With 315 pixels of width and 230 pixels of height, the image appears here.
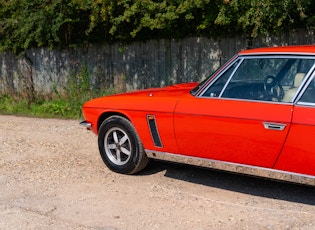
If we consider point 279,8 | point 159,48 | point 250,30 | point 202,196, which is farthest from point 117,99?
point 159,48

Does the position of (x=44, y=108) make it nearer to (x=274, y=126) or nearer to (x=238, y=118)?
(x=238, y=118)

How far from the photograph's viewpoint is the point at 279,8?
30.1 feet

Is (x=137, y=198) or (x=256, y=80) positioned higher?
(x=256, y=80)

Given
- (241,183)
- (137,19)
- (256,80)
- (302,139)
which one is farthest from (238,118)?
(137,19)

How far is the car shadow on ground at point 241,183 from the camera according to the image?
5.44m

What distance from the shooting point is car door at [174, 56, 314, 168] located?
4.89m

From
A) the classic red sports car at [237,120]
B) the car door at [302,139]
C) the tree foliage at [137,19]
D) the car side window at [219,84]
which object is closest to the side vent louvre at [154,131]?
the classic red sports car at [237,120]

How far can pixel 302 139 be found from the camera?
4695 mm

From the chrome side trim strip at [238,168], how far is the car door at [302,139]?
7 centimetres

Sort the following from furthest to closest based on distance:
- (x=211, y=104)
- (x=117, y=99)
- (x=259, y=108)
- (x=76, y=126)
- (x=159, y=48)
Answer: (x=159, y=48) → (x=76, y=126) → (x=117, y=99) → (x=211, y=104) → (x=259, y=108)

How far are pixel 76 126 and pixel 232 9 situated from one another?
3960mm

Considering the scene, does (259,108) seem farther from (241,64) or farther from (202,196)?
(202,196)

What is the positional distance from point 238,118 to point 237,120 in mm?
23

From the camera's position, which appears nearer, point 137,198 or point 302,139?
point 302,139
